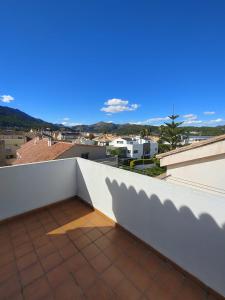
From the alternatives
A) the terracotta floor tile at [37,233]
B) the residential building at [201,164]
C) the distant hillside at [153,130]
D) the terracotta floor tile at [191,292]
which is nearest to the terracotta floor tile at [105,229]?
the terracotta floor tile at [37,233]

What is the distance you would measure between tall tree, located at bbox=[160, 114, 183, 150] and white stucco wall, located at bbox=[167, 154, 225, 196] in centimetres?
1847

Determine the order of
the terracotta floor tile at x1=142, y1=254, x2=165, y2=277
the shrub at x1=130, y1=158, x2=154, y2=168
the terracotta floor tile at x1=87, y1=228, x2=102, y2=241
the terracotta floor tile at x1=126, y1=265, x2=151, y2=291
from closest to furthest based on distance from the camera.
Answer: the terracotta floor tile at x1=126, y1=265, x2=151, y2=291 < the terracotta floor tile at x1=142, y1=254, x2=165, y2=277 < the terracotta floor tile at x1=87, y1=228, x2=102, y2=241 < the shrub at x1=130, y1=158, x2=154, y2=168

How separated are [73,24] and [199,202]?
6947 millimetres

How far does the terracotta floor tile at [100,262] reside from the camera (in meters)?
1.71

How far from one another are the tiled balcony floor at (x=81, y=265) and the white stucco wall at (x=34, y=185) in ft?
0.92

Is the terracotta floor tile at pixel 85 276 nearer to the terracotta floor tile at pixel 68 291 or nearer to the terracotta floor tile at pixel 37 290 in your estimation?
the terracotta floor tile at pixel 68 291

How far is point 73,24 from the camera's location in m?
5.54

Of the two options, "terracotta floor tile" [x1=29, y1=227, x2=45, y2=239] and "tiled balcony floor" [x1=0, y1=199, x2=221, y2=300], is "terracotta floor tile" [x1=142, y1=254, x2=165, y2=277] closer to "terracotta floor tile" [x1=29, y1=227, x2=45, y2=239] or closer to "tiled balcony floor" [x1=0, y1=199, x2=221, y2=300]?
"tiled balcony floor" [x1=0, y1=199, x2=221, y2=300]

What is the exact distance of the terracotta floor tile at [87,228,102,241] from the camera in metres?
2.20

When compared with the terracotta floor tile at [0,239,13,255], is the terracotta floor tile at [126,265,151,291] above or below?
below

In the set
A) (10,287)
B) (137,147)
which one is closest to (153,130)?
(137,147)

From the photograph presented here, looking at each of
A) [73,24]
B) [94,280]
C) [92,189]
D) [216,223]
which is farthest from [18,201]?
[73,24]

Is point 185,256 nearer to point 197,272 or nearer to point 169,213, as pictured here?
point 197,272

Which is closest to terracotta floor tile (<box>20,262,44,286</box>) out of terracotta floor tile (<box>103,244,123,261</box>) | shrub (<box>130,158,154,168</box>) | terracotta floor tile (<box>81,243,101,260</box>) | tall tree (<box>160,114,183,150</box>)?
terracotta floor tile (<box>81,243,101,260</box>)
